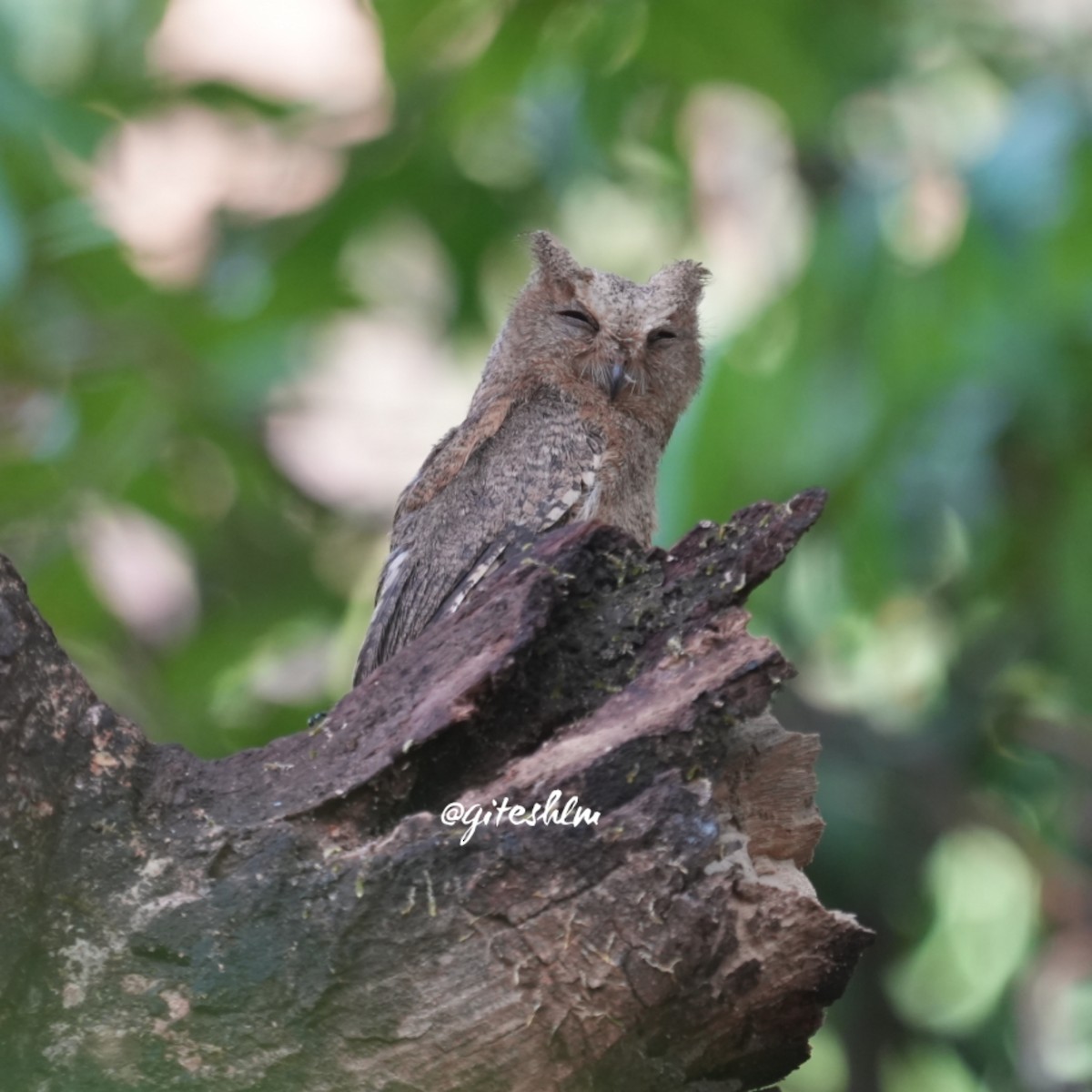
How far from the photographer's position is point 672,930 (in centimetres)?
238

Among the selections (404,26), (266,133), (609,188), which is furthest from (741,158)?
(404,26)

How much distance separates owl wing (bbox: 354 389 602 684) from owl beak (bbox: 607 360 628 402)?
0.81 feet

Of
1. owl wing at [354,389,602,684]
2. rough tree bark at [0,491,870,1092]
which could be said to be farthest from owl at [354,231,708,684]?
rough tree bark at [0,491,870,1092]

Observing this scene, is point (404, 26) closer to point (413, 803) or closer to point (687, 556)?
point (687, 556)

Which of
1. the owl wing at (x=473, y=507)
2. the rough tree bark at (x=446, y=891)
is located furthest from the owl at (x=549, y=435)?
the rough tree bark at (x=446, y=891)

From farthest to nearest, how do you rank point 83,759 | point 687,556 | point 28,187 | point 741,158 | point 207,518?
point 741,158 < point 207,518 < point 28,187 < point 687,556 < point 83,759

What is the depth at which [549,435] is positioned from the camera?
4.55 meters

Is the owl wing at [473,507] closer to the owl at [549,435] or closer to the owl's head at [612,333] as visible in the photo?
the owl at [549,435]

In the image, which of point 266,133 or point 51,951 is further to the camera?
point 266,133

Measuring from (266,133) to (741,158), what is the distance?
2631 millimetres

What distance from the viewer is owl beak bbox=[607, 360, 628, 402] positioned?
4.91 m

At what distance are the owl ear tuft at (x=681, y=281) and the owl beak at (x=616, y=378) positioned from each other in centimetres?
44

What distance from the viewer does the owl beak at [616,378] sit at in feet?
16.1

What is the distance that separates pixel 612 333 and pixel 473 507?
1.01m
